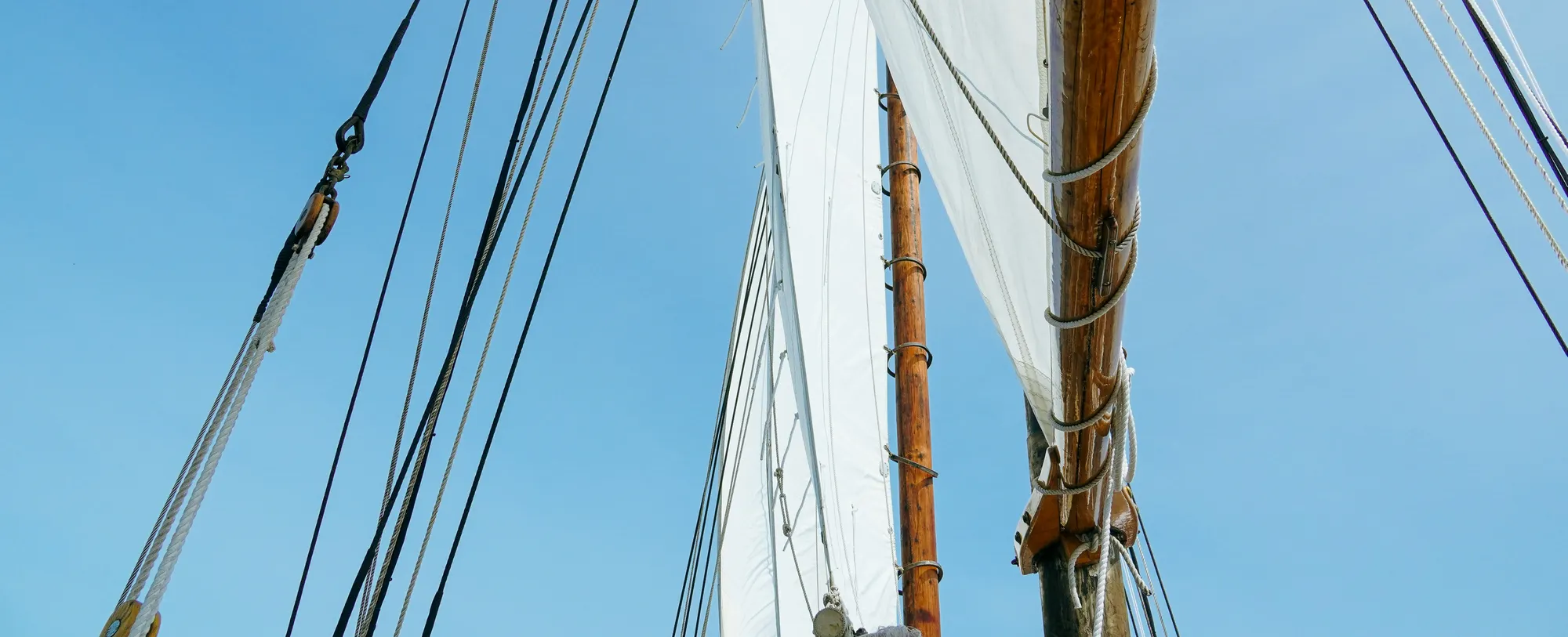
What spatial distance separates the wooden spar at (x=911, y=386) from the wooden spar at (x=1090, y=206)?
6.49 ft

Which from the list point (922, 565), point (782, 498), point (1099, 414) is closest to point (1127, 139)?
point (1099, 414)

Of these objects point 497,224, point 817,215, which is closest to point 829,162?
point 817,215

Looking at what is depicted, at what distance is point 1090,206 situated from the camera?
6.05ft

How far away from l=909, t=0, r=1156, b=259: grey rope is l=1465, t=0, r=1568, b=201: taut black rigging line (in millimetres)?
1225

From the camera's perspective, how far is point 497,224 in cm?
341

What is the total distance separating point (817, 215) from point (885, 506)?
5.83ft

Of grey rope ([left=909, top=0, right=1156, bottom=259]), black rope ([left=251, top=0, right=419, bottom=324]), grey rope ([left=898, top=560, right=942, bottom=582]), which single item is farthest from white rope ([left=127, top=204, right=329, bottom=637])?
grey rope ([left=898, top=560, right=942, bottom=582])

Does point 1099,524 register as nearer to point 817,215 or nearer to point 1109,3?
point 1109,3

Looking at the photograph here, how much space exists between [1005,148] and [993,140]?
81 millimetres

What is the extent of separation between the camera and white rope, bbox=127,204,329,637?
191 centimetres

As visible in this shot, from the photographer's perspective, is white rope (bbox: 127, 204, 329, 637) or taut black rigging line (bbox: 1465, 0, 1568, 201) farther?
taut black rigging line (bbox: 1465, 0, 1568, 201)

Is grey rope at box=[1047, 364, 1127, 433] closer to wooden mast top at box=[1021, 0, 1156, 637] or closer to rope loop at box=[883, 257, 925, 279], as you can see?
wooden mast top at box=[1021, 0, 1156, 637]

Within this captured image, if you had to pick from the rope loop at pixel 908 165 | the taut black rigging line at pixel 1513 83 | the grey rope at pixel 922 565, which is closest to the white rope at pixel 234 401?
the taut black rigging line at pixel 1513 83

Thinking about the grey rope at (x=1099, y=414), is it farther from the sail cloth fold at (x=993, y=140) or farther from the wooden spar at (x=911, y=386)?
the wooden spar at (x=911, y=386)
